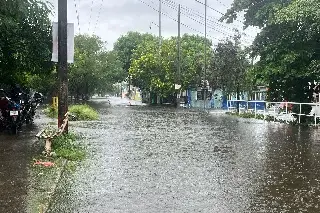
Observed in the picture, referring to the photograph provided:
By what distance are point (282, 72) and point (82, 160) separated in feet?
46.4

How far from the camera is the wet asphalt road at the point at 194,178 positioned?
21.2ft

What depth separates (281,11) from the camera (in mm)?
19656

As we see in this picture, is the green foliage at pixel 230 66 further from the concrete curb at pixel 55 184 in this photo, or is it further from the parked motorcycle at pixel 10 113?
the concrete curb at pixel 55 184

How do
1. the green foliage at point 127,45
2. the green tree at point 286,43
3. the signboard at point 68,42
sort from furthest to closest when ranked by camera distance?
the green foliage at point 127,45 < the green tree at point 286,43 < the signboard at point 68,42

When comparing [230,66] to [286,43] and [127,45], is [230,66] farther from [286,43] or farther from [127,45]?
[127,45]

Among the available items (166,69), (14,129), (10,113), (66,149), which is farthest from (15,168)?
(166,69)

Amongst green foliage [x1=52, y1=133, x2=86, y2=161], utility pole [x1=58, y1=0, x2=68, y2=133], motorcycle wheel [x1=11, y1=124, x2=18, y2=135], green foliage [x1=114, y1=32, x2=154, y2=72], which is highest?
green foliage [x1=114, y1=32, x2=154, y2=72]

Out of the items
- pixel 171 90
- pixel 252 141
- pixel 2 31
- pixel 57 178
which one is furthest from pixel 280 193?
pixel 171 90

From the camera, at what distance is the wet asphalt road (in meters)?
6.45

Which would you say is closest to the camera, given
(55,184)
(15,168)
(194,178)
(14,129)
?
(55,184)

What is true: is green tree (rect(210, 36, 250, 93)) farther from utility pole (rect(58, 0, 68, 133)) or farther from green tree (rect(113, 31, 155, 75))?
green tree (rect(113, 31, 155, 75))

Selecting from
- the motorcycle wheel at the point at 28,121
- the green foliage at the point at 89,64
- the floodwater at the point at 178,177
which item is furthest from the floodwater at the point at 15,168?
the green foliage at the point at 89,64

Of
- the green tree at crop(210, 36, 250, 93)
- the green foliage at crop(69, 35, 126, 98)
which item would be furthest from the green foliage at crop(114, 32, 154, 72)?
the green tree at crop(210, 36, 250, 93)

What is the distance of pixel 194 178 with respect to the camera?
27.4 feet
